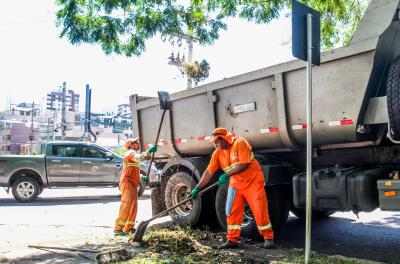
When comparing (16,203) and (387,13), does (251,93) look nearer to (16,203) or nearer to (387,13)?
(387,13)

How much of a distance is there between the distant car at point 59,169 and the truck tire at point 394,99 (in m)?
7.76

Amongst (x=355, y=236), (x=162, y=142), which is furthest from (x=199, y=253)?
(x=162, y=142)

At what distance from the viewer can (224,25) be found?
8406 mm

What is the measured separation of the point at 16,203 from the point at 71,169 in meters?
1.62

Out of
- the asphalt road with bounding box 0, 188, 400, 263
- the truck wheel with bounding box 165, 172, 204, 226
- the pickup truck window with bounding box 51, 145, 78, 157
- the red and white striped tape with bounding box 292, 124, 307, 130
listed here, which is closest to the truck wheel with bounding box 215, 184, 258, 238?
the asphalt road with bounding box 0, 188, 400, 263

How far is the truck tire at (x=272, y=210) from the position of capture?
583 centimetres

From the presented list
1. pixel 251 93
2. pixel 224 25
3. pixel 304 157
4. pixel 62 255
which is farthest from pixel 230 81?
pixel 62 255

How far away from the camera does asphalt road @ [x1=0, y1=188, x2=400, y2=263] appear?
17.8 ft

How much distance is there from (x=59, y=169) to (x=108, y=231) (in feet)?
17.8

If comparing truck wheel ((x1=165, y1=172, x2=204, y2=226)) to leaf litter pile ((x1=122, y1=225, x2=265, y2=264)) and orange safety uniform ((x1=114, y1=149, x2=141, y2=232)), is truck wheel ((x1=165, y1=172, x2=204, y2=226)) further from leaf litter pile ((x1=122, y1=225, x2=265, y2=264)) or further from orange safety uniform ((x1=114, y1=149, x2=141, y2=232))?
orange safety uniform ((x1=114, y1=149, x2=141, y2=232))

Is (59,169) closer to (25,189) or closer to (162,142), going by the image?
(25,189)

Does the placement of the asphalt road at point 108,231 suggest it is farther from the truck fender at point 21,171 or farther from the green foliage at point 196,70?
the green foliage at point 196,70

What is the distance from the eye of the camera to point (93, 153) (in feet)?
40.2

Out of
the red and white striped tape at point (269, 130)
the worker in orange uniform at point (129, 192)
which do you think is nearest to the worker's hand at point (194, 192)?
the red and white striped tape at point (269, 130)
